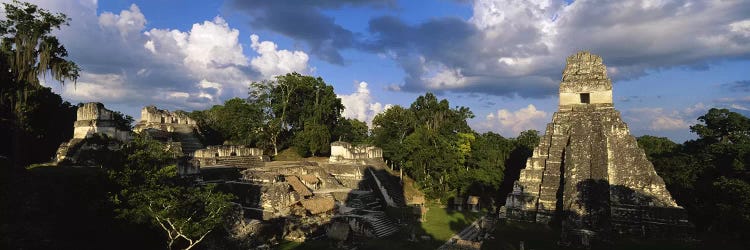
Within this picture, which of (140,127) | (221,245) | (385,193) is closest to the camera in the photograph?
(221,245)

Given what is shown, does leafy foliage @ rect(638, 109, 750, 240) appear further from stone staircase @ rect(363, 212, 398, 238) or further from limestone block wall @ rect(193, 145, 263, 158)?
limestone block wall @ rect(193, 145, 263, 158)

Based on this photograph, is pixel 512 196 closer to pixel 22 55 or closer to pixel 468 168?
pixel 468 168

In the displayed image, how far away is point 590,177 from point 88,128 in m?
20.3

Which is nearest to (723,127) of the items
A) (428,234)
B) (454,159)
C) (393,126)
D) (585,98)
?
(585,98)

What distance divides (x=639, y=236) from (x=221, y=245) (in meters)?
14.5

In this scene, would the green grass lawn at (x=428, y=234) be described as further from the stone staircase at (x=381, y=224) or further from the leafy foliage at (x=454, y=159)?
the leafy foliage at (x=454, y=159)

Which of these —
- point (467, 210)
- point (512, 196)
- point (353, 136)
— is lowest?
point (467, 210)

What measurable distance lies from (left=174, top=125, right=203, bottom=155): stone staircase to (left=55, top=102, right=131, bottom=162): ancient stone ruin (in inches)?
368

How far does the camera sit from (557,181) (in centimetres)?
1848

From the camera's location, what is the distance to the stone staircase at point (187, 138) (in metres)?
28.9

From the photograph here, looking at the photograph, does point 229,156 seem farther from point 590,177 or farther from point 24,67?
point 590,177

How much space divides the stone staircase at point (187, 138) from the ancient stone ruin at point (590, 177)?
67.4ft

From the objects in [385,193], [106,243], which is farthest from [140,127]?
[106,243]

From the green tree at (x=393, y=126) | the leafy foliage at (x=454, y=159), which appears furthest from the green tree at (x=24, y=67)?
the green tree at (x=393, y=126)
